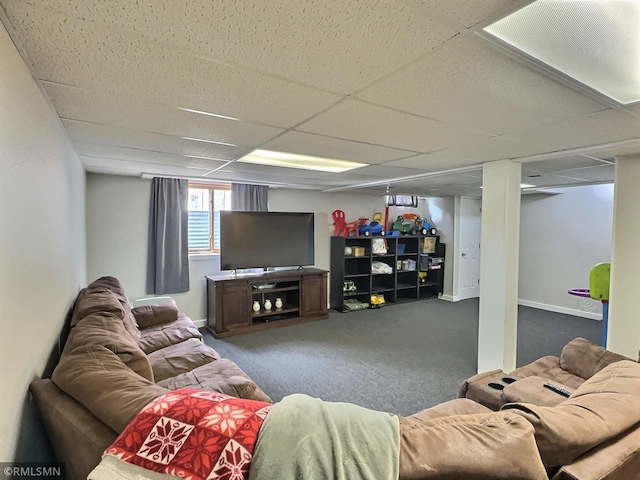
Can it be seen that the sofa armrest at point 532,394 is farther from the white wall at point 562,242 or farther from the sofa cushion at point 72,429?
the white wall at point 562,242

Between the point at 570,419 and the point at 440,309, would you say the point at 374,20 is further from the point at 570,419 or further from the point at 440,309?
the point at 440,309

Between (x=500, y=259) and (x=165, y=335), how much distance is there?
10.2 feet

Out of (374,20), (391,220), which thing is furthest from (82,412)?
(391,220)

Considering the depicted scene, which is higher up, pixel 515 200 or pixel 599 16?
pixel 599 16

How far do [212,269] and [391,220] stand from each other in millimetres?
3670

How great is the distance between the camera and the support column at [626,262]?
2.79m

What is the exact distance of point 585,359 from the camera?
2.37 meters

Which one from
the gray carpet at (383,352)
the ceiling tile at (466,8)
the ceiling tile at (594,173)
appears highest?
the ceiling tile at (594,173)

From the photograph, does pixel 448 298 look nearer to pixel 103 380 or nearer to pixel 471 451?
pixel 471 451

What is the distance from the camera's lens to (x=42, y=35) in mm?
1043

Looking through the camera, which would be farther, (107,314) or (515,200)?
(515,200)

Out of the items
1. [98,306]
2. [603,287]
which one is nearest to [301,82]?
[98,306]

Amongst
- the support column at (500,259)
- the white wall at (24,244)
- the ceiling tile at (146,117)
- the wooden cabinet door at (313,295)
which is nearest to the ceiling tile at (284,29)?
the white wall at (24,244)

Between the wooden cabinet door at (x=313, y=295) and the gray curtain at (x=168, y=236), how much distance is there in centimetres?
174
